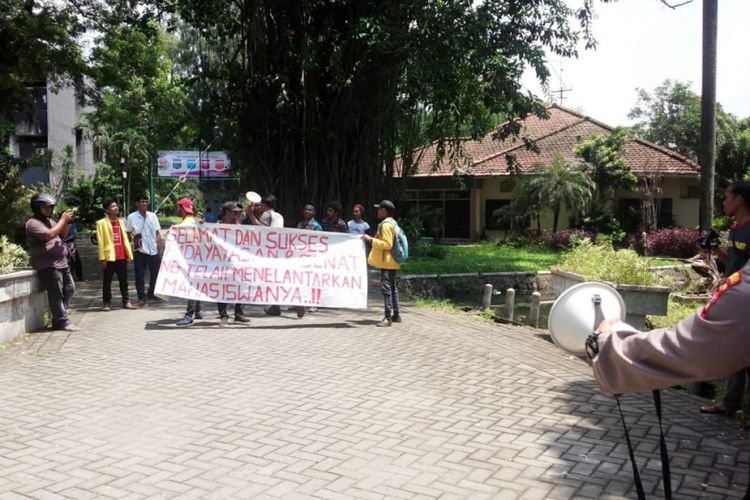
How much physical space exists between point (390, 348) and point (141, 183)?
1782 inches

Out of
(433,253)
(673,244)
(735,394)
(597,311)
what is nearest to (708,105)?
(735,394)

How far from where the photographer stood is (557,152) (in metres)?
28.4

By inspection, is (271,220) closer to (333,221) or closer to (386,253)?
(333,221)

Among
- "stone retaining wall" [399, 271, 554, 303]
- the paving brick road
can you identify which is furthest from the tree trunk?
"stone retaining wall" [399, 271, 554, 303]

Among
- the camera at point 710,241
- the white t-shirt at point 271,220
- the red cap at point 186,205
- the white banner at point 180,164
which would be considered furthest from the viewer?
the white banner at point 180,164

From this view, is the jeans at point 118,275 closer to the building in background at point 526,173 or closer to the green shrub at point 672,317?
the green shrub at point 672,317

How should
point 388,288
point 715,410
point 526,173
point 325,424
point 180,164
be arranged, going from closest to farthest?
1. point 325,424
2. point 715,410
3. point 388,288
4. point 526,173
5. point 180,164

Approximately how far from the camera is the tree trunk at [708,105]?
900 cm

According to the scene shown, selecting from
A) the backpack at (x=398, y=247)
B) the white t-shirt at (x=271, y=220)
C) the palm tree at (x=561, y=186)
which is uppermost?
the palm tree at (x=561, y=186)

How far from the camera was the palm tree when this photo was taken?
23.8 metres

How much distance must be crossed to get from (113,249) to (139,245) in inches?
16.4

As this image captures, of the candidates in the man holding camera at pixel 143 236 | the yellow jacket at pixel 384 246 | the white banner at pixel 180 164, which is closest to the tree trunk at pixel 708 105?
the yellow jacket at pixel 384 246

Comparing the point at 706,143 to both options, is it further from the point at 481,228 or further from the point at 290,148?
the point at 481,228

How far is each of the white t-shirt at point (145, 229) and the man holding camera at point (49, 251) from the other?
6.51ft
